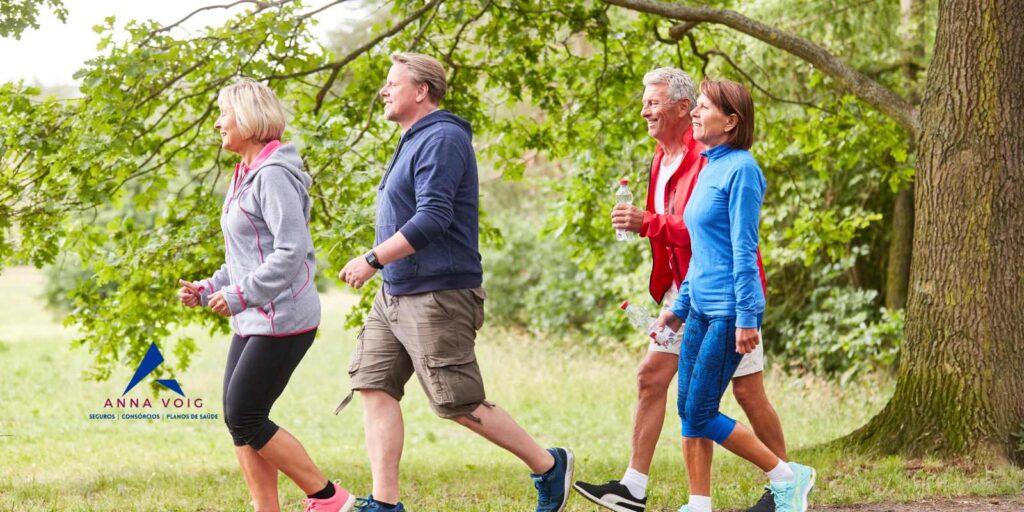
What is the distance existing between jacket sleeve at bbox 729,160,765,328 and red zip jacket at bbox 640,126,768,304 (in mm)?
313

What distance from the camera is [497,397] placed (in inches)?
607

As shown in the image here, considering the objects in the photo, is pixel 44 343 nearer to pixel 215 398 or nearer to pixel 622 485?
pixel 215 398

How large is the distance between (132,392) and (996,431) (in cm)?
1412

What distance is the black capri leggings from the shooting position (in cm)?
415

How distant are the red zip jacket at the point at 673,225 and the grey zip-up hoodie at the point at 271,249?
4.70ft

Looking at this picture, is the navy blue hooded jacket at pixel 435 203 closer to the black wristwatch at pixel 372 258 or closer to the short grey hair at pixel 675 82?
the black wristwatch at pixel 372 258

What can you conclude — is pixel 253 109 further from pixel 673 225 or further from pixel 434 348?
pixel 673 225

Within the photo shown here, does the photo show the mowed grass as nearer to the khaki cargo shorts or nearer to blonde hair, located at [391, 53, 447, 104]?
the khaki cargo shorts

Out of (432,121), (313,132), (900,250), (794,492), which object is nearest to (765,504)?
(794,492)

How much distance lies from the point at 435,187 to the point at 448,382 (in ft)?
2.66

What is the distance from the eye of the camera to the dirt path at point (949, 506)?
17.2 ft

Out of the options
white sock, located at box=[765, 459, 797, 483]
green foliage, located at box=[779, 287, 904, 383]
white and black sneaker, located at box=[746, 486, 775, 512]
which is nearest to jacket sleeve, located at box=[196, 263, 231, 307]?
white sock, located at box=[765, 459, 797, 483]

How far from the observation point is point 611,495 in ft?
15.8

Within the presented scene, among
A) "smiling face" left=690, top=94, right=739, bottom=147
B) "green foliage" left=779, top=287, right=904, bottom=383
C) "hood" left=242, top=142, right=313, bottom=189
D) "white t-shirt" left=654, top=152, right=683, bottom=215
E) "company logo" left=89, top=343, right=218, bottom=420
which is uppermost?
"smiling face" left=690, top=94, right=739, bottom=147
